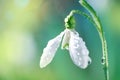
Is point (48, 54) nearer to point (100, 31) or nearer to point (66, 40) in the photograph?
point (66, 40)

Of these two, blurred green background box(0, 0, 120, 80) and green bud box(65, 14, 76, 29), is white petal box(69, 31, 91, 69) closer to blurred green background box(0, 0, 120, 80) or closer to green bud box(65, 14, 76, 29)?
green bud box(65, 14, 76, 29)

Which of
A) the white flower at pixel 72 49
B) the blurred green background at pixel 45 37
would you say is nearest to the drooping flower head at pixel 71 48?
the white flower at pixel 72 49

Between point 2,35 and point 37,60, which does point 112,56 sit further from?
point 2,35

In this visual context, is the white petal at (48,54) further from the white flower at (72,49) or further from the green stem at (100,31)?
the green stem at (100,31)

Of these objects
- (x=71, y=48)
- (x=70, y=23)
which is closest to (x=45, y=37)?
(x=70, y=23)

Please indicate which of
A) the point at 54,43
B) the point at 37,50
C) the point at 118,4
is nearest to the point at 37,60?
the point at 37,50
